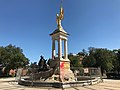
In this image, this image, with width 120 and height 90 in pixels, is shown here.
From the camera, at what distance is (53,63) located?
82.3 feet

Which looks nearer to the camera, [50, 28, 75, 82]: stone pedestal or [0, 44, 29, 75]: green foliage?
[50, 28, 75, 82]: stone pedestal

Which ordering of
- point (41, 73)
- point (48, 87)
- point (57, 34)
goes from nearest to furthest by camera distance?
point (48, 87) < point (41, 73) < point (57, 34)

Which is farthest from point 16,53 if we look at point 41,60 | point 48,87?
point 48,87

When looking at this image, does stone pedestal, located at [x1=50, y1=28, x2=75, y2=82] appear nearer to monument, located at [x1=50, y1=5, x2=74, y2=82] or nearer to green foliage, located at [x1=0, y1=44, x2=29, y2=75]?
monument, located at [x1=50, y1=5, x2=74, y2=82]

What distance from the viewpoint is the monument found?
2375 centimetres

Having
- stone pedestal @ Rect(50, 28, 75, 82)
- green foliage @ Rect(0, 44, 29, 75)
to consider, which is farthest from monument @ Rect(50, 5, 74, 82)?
green foliage @ Rect(0, 44, 29, 75)

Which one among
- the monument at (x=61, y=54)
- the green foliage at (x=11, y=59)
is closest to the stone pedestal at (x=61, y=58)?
the monument at (x=61, y=54)

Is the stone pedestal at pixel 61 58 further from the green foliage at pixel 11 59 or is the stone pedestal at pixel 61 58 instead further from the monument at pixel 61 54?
the green foliage at pixel 11 59

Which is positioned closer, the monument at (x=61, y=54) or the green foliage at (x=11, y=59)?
the monument at (x=61, y=54)

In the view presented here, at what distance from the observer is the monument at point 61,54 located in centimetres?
2375

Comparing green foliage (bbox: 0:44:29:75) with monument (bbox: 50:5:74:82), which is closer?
monument (bbox: 50:5:74:82)

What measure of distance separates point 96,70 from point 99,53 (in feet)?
106

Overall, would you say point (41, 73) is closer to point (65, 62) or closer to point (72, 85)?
point (65, 62)

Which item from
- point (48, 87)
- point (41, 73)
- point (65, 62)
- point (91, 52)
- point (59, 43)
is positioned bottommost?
point (48, 87)
